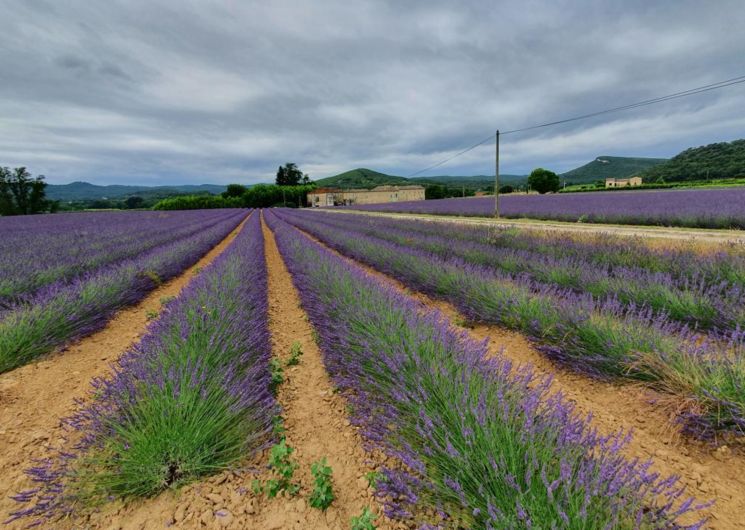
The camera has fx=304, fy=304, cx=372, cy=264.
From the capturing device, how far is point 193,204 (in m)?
66.1

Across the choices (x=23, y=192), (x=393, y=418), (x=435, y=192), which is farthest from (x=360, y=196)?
(x=393, y=418)

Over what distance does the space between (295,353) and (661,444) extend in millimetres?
2853

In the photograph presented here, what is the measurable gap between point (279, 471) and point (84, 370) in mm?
2535

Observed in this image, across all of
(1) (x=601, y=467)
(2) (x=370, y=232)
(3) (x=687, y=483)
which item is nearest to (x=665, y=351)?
(3) (x=687, y=483)

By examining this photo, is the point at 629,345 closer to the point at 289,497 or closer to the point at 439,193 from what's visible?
the point at 289,497

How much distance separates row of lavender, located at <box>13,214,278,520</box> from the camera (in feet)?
4.75

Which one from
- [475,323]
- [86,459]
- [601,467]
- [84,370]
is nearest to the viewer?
[601,467]

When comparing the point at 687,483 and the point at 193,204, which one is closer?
the point at 687,483

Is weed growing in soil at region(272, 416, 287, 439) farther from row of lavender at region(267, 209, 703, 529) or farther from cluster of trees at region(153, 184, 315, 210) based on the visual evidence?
cluster of trees at region(153, 184, 315, 210)

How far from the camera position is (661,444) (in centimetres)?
182

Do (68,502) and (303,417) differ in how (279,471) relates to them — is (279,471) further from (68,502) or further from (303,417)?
(68,502)

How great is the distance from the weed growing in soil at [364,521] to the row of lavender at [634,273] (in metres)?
2.87

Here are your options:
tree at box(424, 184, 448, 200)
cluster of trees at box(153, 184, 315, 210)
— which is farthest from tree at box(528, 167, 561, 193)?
cluster of trees at box(153, 184, 315, 210)

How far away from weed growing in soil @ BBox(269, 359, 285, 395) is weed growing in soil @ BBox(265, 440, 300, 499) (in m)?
0.80
